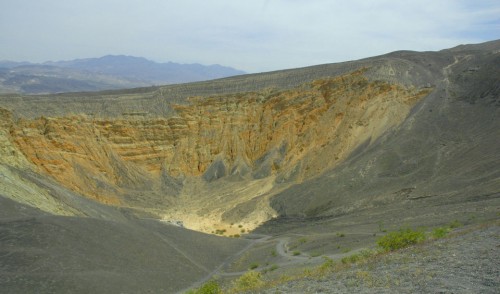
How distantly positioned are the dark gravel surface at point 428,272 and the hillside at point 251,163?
8.45 meters

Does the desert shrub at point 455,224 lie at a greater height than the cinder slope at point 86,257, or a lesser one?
greater

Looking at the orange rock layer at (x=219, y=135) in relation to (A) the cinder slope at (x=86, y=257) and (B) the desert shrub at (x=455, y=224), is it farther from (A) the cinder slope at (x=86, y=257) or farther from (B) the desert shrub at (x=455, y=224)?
(B) the desert shrub at (x=455, y=224)

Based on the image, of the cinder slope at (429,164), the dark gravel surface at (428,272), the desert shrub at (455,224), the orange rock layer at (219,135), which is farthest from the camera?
the orange rock layer at (219,135)

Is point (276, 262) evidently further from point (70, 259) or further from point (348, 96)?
point (348, 96)

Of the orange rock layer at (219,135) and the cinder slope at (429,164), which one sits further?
the orange rock layer at (219,135)

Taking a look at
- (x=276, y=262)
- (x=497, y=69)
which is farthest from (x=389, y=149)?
(x=276, y=262)

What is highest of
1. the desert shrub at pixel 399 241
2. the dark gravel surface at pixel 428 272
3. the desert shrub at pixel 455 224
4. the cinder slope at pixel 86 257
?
the dark gravel surface at pixel 428 272

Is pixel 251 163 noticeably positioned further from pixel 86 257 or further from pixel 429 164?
pixel 86 257

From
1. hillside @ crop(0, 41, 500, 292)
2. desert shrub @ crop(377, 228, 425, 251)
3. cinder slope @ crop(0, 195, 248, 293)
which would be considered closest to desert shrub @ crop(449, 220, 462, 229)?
hillside @ crop(0, 41, 500, 292)

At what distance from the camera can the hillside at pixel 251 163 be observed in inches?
1021

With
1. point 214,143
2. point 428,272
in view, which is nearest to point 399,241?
point 428,272

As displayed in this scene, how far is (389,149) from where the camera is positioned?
42.3m

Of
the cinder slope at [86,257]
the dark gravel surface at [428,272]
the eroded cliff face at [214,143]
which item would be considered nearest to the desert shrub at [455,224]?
the dark gravel surface at [428,272]

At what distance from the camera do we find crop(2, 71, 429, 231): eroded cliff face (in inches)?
1732
